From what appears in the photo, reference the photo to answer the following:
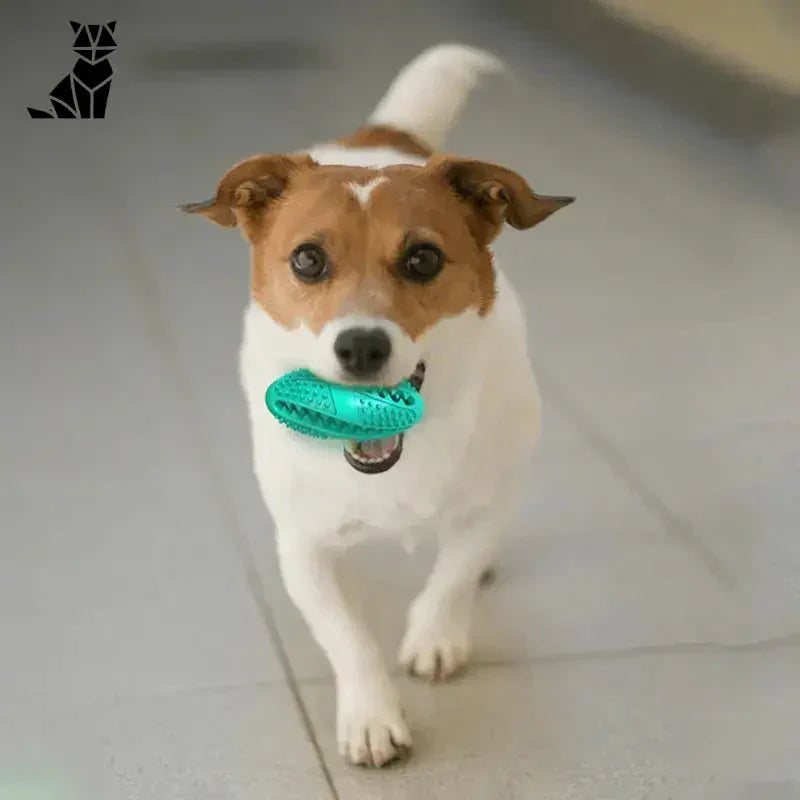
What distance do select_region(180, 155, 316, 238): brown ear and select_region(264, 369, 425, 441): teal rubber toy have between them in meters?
0.19

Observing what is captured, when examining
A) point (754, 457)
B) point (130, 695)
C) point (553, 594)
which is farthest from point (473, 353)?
point (754, 457)

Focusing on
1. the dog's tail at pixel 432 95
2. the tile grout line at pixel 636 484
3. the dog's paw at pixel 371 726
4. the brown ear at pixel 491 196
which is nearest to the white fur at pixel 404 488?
the dog's paw at pixel 371 726

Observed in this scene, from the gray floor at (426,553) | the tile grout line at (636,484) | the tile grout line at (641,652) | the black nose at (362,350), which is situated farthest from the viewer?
the tile grout line at (636,484)

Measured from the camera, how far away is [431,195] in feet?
3.71

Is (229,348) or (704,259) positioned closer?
(229,348)

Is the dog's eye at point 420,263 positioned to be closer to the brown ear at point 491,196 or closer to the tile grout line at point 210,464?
the brown ear at point 491,196

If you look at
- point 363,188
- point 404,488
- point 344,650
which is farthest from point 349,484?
point 363,188

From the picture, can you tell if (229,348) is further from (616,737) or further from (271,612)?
(616,737)

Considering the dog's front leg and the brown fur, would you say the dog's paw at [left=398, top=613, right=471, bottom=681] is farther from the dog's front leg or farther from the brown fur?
the brown fur

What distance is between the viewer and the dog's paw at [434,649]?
134cm

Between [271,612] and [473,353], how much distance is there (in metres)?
0.50

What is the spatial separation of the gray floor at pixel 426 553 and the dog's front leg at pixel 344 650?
0.04 meters

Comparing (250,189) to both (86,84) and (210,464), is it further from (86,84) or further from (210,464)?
(86,84)

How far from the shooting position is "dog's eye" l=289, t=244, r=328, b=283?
3.59ft
